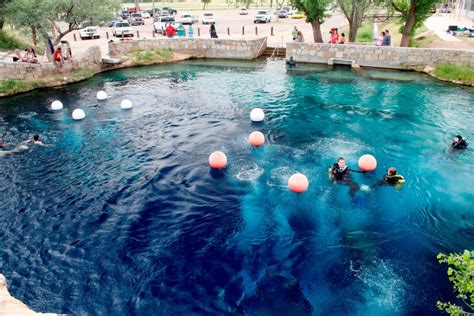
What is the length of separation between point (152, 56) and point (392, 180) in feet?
85.0

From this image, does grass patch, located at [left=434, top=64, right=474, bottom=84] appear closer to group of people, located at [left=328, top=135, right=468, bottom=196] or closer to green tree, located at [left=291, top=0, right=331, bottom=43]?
green tree, located at [left=291, top=0, right=331, bottom=43]

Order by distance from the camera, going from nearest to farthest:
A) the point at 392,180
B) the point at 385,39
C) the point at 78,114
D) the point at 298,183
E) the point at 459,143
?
the point at 298,183 → the point at 392,180 → the point at 459,143 → the point at 78,114 → the point at 385,39

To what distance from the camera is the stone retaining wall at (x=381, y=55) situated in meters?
26.4

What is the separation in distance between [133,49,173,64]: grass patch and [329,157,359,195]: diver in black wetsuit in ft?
79.5

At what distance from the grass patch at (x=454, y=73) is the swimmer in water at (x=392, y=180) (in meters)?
15.5

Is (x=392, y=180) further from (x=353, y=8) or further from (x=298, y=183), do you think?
(x=353, y=8)

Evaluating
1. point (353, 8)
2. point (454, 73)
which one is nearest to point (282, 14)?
point (353, 8)

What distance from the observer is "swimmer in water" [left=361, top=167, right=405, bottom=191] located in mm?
13125

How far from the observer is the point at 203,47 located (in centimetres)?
3491

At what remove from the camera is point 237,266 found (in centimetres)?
1005

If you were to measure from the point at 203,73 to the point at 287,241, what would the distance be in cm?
2146

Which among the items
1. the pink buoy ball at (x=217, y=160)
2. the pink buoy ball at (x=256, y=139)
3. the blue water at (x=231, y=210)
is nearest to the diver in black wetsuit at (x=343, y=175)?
the blue water at (x=231, y=210)

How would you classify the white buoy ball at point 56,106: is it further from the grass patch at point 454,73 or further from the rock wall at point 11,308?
the grass patch at point 454,73

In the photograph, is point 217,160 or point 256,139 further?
point 256,139
